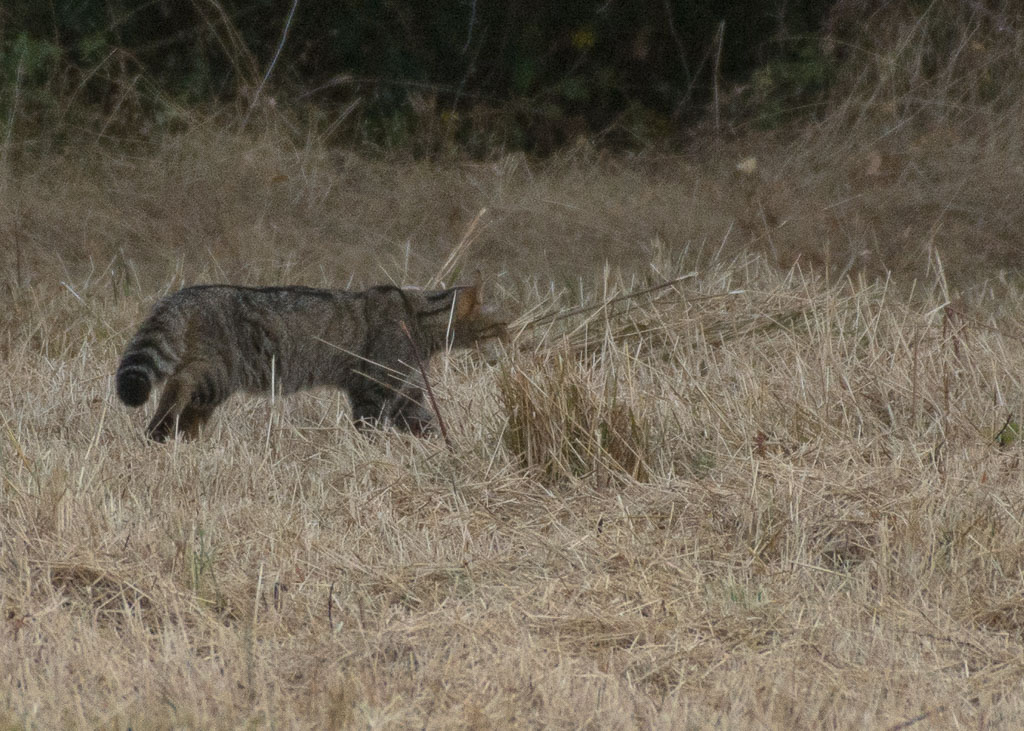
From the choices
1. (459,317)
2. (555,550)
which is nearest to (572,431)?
(555,550)

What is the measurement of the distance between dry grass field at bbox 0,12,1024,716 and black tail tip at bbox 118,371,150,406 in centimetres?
16

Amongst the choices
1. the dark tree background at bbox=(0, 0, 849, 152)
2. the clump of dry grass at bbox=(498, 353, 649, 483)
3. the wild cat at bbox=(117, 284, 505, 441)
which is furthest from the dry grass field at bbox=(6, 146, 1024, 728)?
the dark tree background at bbox=(0, 0, 849, 152)

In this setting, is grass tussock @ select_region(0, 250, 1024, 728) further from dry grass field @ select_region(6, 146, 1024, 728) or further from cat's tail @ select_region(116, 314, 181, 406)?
cat's tail @ select_region(116, 314, 181, 406)

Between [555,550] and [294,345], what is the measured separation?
2020 millimetres

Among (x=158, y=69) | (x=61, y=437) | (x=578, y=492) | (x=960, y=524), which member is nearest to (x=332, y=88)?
(x=158, y=69)

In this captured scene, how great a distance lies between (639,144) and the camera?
11.1 m

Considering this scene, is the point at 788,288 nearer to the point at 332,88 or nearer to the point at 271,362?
the point at 271,362

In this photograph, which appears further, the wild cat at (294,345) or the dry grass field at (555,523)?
the wild cat at (294,345)

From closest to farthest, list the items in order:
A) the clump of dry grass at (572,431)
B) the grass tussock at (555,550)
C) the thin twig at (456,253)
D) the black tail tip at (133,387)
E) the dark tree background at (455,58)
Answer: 1. the grass tussock at (555,550)
2. the clump of dry grass at (572,431)
3. the black tail tip at (133,387)
4. the thin twig at (456,253)
5. the dark tree background at (455,58)

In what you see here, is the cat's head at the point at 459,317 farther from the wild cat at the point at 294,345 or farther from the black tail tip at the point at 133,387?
the black tail tip at the point at 133,387

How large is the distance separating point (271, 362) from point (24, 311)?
171 centimetres

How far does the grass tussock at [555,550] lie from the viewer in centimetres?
270

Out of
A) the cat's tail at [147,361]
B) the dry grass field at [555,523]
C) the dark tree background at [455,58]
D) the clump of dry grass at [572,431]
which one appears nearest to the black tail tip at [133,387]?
the cat's tail at [147,361]

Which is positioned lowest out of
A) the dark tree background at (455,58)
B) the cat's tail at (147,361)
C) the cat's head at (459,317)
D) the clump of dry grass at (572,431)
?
the dark tree background at (455,58)
